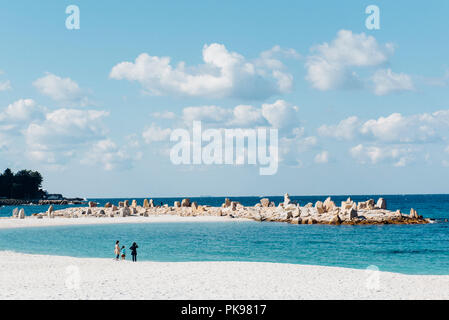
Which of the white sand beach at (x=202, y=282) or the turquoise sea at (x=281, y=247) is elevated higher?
the white sand beach at (x=202, y=282)

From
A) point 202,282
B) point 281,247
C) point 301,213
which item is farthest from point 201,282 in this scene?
point 301,213

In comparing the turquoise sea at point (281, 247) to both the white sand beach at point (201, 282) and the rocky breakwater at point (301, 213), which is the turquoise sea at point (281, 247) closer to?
the white sand beach at point (201, 282)

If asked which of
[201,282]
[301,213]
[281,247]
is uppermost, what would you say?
[301,213]

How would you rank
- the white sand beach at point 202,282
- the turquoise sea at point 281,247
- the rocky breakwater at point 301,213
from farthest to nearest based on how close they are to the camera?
1. the rocky breakwater at point 301,213
2. the turquoise sea at point 281,247
3. the white sand beach at point 202,282

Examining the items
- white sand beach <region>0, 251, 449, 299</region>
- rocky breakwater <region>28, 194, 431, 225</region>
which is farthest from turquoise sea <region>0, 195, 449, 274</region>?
rocky breakwater <region>28, 194, 431, 225</region>

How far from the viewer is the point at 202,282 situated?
21516 mm

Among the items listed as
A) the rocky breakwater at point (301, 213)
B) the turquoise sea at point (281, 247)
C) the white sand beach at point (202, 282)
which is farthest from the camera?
the rocky breakwater at point (301, 213)

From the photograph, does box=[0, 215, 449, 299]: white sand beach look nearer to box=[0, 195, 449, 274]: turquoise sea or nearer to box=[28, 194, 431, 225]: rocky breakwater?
box=[0, 195, 449, 274]: turquoise sea

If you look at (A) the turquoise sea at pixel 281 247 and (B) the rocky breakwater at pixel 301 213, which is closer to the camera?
(A) the turquoise sea at pixel 281 247

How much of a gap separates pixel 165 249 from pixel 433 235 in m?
35.7

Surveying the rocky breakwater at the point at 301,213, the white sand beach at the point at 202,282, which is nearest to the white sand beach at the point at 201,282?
the white sand beach at the point at 202,282

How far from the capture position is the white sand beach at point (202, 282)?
61.4 ft

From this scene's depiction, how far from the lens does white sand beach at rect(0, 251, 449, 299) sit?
1870 cm

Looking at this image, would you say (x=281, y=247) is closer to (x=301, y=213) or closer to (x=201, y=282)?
(x=201, y=282)
